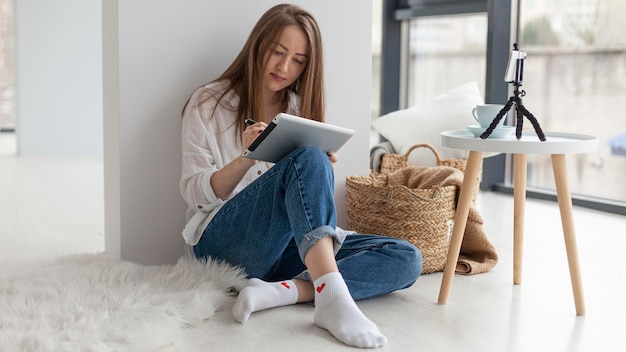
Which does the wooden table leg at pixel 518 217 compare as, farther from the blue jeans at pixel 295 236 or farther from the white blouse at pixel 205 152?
the white blouse at pixel 205 152

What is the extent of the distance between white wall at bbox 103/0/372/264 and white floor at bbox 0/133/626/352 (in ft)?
1.33

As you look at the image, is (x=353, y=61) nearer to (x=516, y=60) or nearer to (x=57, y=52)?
(x=516, y=60)

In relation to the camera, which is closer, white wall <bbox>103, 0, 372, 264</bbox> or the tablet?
the tablet

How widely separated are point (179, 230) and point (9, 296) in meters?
0.61

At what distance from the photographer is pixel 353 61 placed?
2.65m

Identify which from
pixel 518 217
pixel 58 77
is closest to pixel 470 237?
pixel 518 217

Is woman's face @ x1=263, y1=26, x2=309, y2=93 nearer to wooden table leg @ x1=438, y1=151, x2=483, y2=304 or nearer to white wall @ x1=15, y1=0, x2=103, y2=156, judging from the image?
wooden table leg @ x1=438, y1=151, x2=483, y2=304

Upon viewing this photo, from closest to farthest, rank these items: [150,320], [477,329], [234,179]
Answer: [150,320], [477,329], [234,179]

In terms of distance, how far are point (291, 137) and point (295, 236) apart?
0.83 ft

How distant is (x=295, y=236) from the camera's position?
1902mm

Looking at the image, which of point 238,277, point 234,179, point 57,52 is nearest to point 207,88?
point 234,179

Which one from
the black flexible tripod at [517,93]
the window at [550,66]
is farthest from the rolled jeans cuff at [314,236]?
the window at [550,66]

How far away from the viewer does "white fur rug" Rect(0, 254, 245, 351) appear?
1.67 metres

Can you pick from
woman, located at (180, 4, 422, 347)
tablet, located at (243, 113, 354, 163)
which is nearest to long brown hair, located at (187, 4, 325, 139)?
woman, located at (180, 4, 422, 347)
